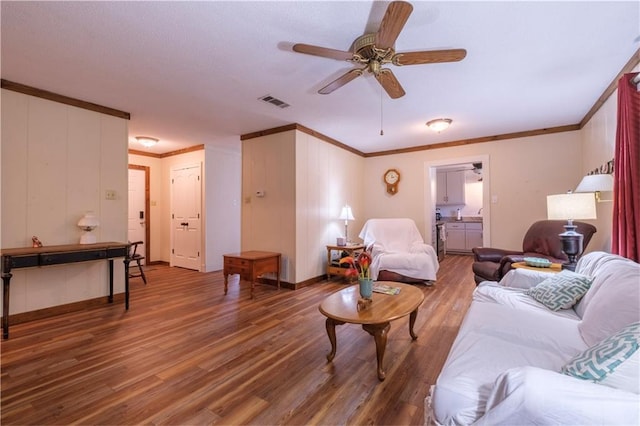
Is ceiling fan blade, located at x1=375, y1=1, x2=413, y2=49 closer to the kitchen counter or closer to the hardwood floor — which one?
the hardwood floor

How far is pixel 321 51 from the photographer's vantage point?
195 centimetres

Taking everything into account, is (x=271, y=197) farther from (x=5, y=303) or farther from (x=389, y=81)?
(x=5, y=303)

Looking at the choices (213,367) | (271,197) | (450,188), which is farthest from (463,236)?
(213,367)

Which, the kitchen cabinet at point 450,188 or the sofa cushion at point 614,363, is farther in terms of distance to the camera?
→ the kitchen cabinet at point 450,188

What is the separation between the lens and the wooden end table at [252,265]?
3.76 m

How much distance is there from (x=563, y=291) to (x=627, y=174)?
1069mm

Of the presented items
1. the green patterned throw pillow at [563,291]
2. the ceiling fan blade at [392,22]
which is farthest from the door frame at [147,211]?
the green patterned throw pillow at [563,291]

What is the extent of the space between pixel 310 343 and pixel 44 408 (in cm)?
168

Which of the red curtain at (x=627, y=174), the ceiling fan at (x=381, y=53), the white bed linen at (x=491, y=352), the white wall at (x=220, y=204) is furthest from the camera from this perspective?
the white wall at (x=220, y=204)

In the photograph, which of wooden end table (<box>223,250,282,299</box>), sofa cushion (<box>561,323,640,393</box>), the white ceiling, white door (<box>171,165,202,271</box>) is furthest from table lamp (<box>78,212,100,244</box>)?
sofa cushion (<box>561,323,640,393</box>)

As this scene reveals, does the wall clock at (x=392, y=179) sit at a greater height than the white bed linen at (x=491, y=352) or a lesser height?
greater

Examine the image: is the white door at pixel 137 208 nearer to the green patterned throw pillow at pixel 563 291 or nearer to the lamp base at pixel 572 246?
the green patterned throw pillow at pixel 563 291

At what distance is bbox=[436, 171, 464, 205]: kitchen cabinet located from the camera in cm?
776

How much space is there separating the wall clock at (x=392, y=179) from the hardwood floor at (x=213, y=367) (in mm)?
2820
